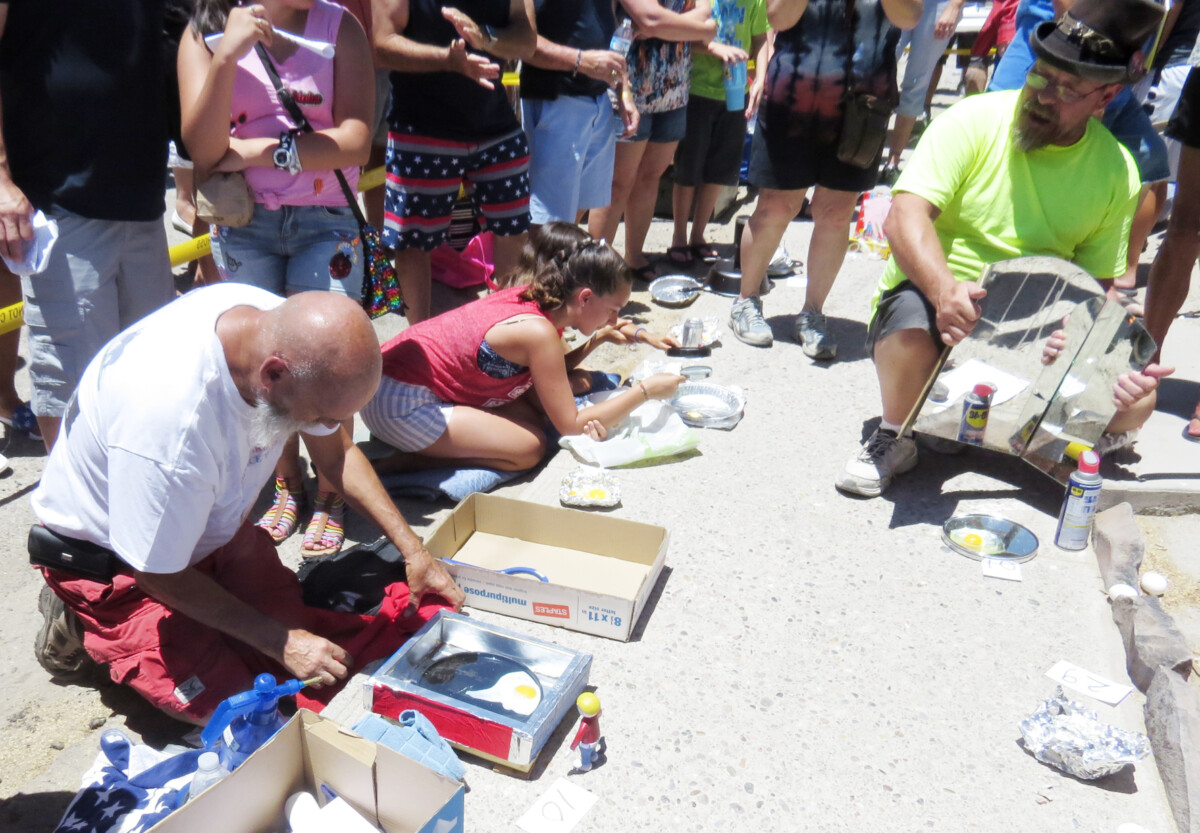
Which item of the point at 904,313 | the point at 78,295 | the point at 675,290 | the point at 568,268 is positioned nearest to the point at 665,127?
the point at 675,290

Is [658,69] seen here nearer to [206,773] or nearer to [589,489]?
[589,489]

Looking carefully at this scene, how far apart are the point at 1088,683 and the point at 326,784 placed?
1.94 metres

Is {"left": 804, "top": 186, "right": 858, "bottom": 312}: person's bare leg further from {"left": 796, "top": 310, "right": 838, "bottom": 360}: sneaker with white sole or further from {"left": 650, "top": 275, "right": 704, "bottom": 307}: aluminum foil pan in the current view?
{"left": 650, "top": 275, "right": 704, "bottom": 307}: aluminum foil pan

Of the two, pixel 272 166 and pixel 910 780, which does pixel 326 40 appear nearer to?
pixel 272 166

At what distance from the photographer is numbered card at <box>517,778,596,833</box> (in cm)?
197

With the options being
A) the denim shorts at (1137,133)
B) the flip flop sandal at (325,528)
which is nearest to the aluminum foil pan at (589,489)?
the flip flop sandal at (325,528)

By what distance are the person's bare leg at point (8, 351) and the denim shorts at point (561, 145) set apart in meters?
2.02

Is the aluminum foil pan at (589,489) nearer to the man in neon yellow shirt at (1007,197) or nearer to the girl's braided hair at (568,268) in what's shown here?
the girl's braided hair at (568,268)

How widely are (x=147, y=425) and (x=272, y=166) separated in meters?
1.22

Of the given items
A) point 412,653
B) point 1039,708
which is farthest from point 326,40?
point 1039,708

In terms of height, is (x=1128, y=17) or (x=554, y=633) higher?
(x=1128, y=17)

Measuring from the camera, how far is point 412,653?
228cm

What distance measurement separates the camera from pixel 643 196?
519 centimetres

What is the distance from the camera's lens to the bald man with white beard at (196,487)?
1.85 metres
